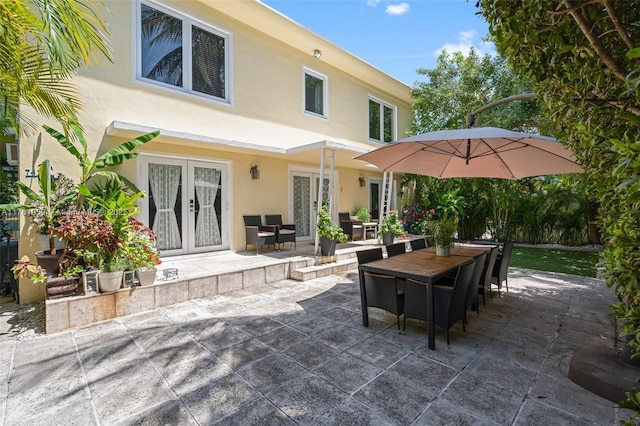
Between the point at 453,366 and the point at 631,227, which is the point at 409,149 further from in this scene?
the point at 631,227

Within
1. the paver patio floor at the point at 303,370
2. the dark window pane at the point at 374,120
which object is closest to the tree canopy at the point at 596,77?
the paver patio floor at the point at 303,370

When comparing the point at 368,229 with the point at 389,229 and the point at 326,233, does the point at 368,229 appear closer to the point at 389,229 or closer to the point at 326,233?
the point at 389,229

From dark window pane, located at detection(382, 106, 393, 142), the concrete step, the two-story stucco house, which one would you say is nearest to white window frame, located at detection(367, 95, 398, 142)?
dark window pane, located at detection(382, 106, 393, 142)

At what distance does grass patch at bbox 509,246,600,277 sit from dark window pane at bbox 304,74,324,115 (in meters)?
8.46

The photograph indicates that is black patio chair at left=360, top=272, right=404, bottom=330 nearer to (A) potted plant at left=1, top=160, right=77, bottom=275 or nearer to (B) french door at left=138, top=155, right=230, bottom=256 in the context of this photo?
(A) potted plant at left=1, top=160, right=77, bottom=275

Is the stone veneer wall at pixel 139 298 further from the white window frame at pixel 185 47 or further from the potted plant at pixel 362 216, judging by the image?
the potted plant at pixel 362 216

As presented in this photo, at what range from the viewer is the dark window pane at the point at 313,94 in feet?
36.1

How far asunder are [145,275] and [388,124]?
490 inches

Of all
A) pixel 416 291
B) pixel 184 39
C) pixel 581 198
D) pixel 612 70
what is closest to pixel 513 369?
pixel 416 291

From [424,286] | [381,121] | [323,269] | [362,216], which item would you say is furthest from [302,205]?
[424,286]

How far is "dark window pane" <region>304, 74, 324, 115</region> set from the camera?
11.0 m

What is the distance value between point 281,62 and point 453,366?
977 centimetres

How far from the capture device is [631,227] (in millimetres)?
1645

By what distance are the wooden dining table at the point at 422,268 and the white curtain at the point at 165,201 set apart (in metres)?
5.58
